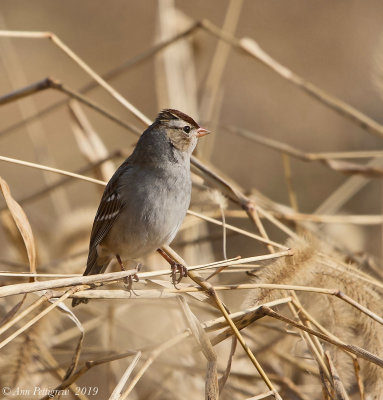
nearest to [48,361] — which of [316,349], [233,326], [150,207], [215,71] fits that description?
[150,207]

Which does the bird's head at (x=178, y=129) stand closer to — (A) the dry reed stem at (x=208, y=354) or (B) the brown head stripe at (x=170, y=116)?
(B) the brown head stripe at (x=170, y=116)

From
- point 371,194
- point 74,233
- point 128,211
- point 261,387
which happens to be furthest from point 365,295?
point 371,194

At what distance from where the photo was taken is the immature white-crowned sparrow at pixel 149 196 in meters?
3.29

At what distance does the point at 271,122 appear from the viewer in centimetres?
944

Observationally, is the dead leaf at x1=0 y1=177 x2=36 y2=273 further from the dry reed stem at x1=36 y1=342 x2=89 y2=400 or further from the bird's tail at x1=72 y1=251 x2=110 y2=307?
the bird's tail at x1=72 y1=251 x2=110 y2=307

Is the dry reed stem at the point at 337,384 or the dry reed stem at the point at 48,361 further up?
the dry reed stem at the point at 48,361

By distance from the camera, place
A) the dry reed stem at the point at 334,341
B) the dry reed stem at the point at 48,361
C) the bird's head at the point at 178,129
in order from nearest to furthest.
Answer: the dry reed stem at the point at 334,341 < the dry reed stem at the point at 48,361 < the bird's head at the point at 178,129

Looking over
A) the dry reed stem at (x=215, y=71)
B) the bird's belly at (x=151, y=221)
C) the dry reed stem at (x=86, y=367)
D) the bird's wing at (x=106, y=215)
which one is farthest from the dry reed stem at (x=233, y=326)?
the dry reed stem at (x=215, y=71)

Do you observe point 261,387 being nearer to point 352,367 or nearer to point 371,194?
point 352,367

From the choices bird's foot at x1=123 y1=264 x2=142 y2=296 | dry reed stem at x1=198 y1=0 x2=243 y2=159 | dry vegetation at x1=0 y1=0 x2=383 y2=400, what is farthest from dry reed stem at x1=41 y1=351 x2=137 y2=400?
dry reed stem at x1=198 y1=0 x2=243 y2=159

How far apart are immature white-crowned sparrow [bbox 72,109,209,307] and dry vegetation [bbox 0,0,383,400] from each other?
0.15 metres

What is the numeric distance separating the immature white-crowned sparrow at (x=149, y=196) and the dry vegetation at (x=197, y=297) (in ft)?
0.49

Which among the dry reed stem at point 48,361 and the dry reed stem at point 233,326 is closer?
the dry reed stem at point 233,326

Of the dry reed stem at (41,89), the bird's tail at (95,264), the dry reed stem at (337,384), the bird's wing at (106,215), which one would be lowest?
the dry reed stem at (337,384)
